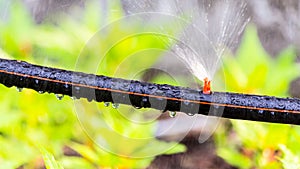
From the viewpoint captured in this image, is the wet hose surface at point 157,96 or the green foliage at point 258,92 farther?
the green foliage at point 258,92

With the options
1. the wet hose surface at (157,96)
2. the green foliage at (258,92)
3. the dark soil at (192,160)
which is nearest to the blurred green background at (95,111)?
the green foliage at (258,92)

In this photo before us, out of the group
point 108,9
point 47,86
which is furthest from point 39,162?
point 47,86

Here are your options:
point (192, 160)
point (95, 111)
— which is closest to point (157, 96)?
point (95, 111)

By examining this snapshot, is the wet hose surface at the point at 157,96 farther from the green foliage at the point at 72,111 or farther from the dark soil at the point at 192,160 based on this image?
the dark soil at the point at 192,160

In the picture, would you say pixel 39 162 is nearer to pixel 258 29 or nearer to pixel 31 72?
pixel 31 72

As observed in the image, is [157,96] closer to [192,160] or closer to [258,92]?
[258,92]

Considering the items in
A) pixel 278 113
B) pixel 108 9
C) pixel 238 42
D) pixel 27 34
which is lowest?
pixel 278 113
